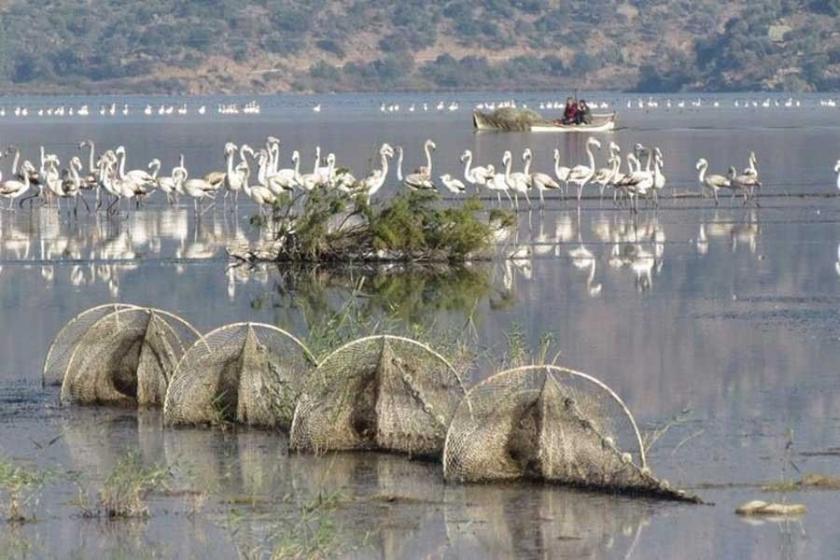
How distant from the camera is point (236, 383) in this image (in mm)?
13883

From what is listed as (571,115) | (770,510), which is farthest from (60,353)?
(571,115)

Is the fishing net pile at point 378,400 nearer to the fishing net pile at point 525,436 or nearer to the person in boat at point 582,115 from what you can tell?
the fishing net pile at point 525,436

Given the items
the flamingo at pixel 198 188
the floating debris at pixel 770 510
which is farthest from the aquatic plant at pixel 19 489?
the flamingo at pixel 198 188

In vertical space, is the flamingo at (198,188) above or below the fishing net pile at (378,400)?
below

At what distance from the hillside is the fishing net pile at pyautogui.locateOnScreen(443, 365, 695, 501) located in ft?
436

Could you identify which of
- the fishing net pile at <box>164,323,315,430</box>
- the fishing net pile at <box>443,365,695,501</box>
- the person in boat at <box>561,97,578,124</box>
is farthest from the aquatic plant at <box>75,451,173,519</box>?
the person in boat at <box>561,97,578,124</box>

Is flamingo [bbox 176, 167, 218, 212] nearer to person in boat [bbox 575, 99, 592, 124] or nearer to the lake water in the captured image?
the lake water

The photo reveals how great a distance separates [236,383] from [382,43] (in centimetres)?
15033

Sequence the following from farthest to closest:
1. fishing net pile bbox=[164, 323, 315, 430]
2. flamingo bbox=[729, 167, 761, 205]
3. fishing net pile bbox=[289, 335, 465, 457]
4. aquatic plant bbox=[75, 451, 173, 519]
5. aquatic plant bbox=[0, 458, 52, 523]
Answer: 1. flamingo bbox=[729, 167, 761, 205]
2. fishing net pile bbox=[164, 323, 315, 430]
3. fishing net pile bbox=[289, 335, 465, 457]
4. aquatic plant bbox=[75, 451, 173, 519]
5. aquatic plant bbox=[0, 458, 52, 523]

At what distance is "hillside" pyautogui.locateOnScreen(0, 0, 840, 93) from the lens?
154m

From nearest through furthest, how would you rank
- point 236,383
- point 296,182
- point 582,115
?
point 236,383, point 296,182, point 582,115

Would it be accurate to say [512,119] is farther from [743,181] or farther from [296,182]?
[296,182]

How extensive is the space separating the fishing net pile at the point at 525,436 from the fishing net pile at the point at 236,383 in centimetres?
190

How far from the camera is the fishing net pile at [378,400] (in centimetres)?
1269
